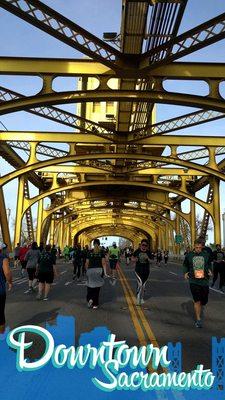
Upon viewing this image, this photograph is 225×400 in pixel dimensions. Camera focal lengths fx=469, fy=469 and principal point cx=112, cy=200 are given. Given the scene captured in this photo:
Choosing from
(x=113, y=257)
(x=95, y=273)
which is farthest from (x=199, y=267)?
(x=113, y=257)

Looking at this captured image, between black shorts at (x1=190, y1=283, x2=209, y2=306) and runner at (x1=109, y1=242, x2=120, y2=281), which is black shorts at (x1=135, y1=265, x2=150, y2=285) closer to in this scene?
black shorts at (x1=190, y1=283, x2=209, y2=306)

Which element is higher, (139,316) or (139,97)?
(139,97)

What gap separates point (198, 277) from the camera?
30.2 ft

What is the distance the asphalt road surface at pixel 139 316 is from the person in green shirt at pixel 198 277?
0.46 m

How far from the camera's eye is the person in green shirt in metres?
9.19

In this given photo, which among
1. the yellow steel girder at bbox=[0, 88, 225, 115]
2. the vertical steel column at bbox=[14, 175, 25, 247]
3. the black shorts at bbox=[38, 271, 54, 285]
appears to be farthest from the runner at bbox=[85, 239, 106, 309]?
the vertical steel column at bbox=[14, 175, 25, 247]

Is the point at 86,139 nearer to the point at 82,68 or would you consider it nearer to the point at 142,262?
the point at 82,68

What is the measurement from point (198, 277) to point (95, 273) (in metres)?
3.18

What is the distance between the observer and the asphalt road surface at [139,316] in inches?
304

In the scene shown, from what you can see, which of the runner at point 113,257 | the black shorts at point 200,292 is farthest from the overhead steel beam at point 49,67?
the black shorts at point 200,292

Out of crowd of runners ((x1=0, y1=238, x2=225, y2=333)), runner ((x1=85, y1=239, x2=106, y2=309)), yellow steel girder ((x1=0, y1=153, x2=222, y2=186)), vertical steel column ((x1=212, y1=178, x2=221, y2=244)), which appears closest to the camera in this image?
crowd of runners ((x1=0, y1=238, x2=225, y2=333))

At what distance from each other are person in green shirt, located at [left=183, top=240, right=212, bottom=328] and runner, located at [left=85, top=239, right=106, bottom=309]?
2.81 metres

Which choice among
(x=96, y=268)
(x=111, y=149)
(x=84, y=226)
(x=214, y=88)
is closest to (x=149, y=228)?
(x=84, y=226)

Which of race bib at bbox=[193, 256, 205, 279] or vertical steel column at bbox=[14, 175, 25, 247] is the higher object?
vertical steel column at bbox=[14, 175, 25, 247]
